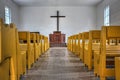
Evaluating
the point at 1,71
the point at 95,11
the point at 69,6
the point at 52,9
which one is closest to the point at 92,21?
the point at 95,11

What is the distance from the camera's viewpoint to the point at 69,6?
1828 centimetres

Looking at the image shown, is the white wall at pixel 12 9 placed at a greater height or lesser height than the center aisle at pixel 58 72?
greater

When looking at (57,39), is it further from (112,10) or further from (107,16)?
(112,10)

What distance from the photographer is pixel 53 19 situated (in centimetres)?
1842

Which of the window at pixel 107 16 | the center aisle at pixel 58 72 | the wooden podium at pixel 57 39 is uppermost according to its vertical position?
the window at pixel 107 16

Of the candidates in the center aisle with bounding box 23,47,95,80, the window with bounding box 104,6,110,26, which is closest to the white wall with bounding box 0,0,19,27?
the window with bounding box 104,6,110,26

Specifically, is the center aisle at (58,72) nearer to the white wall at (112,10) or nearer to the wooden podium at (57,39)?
the white wall at (112,10)

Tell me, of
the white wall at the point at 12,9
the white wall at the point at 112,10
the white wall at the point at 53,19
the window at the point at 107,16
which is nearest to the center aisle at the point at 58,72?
the white wall at the point at 112,10

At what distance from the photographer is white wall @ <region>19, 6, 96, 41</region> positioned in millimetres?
18281

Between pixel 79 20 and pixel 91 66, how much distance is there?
1452cm

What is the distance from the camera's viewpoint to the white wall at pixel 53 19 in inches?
720

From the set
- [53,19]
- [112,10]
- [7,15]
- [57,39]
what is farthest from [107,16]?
[7,15]

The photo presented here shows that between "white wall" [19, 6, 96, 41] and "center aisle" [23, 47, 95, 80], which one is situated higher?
"white wall" [19, 6, 96, 41]

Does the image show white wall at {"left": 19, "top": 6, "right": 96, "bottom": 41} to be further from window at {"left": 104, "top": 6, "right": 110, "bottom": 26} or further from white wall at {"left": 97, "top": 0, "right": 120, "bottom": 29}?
window at {"left": 104, "top": 6, "right": 110, "bottom": 26}
